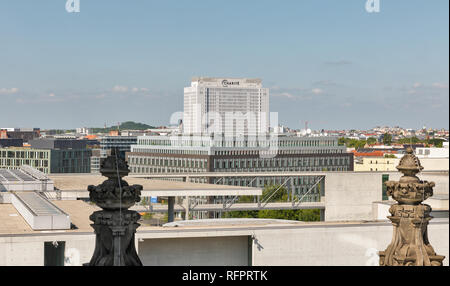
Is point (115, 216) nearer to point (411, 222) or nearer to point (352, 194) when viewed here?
point (411, 222)

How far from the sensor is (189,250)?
32.2 metres

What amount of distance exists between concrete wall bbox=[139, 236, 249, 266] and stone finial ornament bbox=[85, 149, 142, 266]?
24.5m

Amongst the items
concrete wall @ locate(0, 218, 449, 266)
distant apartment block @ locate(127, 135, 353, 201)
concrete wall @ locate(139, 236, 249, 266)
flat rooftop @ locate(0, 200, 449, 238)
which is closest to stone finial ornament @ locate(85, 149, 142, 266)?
flat rooftop @ locate(0, 200, 449, 238)

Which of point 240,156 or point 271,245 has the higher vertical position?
point 240,156

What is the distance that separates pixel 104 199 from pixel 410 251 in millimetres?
4158

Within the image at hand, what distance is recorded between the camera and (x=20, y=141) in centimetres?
18812

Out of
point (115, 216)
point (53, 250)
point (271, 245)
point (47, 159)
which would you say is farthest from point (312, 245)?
point (47, 159)

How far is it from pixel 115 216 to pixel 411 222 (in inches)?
157

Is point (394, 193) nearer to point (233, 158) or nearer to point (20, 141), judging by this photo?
point (233, 158)

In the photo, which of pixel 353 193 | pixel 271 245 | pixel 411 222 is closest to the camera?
pixel 411 222

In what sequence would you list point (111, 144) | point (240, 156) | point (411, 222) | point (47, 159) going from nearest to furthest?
point (111, 144) < point (411, 222) < point (240, 156) < point (47, 159)

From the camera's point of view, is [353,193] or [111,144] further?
[353,193]

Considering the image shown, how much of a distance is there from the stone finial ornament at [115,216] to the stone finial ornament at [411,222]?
367cm
